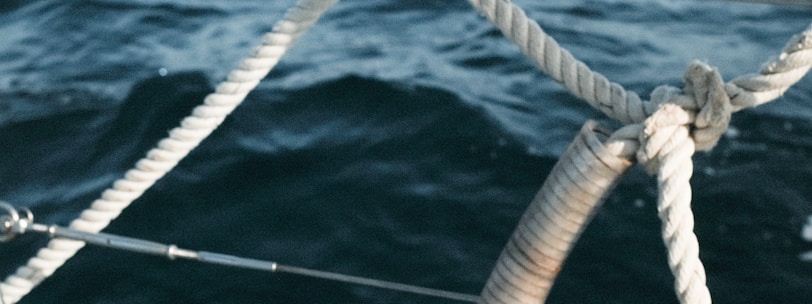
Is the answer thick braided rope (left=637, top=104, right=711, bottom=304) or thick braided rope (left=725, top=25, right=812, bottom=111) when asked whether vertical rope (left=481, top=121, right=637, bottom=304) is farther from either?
thick braided rope (left=725, top=25, right=812, bottom=111)

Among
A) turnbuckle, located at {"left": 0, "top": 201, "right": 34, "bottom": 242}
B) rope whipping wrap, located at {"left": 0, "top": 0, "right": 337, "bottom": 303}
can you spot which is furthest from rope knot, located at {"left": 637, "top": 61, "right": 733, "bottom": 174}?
turnbuckle, located at {"left": 0, "top": 201, "right": 34, "bottom": 242}

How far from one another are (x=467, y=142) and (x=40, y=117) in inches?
66.4

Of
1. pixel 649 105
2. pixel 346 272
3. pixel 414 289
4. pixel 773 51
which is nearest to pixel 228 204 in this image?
pixel 346 272

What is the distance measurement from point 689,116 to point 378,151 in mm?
2226

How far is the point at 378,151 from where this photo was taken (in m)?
3.70

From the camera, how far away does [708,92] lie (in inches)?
59.7

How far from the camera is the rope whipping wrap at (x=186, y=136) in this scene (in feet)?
6.59

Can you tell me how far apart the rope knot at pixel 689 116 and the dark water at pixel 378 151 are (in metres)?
1.44

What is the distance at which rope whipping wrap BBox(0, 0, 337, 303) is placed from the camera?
2010 mm

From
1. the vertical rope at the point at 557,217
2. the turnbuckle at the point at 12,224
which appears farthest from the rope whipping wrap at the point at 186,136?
the vertical rope at the point at 557,217

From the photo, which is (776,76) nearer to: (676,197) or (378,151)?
(676,197)

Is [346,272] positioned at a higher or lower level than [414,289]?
lower

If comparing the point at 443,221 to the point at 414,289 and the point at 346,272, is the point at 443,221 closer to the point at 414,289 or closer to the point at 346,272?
the point at 346,272

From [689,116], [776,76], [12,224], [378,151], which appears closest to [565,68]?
[689,116]
